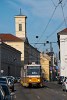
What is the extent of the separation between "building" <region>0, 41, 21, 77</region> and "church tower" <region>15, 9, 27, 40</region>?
17.3 metres

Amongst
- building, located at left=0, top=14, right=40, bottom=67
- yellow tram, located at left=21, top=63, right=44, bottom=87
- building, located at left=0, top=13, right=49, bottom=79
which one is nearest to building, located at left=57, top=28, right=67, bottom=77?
yellow tram, located at left=21, top=63, right=44, bottom=87

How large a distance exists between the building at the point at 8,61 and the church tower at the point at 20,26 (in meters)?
17.3

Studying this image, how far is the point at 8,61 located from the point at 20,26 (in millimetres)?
43100

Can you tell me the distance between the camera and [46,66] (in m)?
199

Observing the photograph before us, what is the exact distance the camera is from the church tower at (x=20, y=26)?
172250 millimetres

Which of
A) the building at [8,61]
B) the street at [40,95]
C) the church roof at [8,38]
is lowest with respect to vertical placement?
the street at [40,95]

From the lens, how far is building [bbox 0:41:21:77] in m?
120

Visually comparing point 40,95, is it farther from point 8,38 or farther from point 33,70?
point 8,38

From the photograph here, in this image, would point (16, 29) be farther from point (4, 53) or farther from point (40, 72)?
point (40, 72)

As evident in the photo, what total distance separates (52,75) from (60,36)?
68.5 metres

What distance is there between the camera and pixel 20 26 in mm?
172375

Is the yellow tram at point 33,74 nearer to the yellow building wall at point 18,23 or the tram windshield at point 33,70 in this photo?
the tram windshield at point 33,70

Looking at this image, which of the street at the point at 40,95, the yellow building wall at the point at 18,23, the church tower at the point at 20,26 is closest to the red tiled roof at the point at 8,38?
the yellow building wall at the point at 18,23

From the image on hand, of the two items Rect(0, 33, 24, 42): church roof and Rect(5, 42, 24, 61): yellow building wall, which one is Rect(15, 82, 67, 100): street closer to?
Rect(0, 33, 24, 42): church roof
